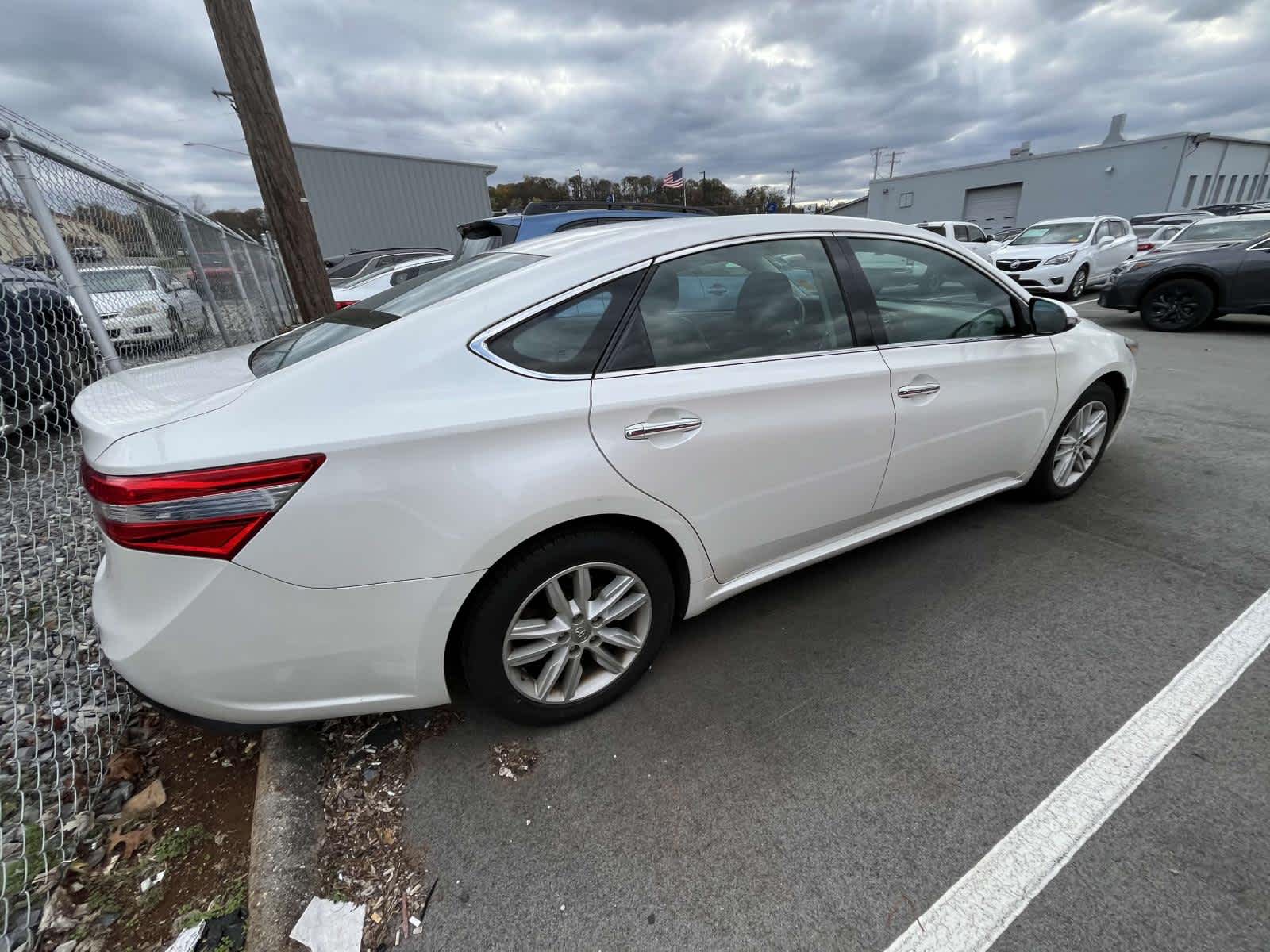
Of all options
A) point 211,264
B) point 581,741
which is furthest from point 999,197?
point 581,741

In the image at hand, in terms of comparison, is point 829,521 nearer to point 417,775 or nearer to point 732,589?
point 732,589

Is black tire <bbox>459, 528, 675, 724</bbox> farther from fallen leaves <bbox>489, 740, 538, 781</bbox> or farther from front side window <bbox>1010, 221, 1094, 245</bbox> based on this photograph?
front side window <bbox>1010, 221, 1094, 245</bbox>

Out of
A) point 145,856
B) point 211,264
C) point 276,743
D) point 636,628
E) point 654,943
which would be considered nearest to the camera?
point 654,943

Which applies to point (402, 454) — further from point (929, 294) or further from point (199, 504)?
point (929, 294)

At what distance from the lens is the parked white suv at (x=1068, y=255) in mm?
10906

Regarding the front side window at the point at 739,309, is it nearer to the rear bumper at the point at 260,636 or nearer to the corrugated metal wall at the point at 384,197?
the rear bumper at the point at 260,636

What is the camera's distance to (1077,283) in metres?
11.3

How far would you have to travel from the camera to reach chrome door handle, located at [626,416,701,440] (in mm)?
1805

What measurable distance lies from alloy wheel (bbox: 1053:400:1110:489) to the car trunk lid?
381 cm

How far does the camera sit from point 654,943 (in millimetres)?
1419

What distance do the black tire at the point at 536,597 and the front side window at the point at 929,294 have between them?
1.43 meters

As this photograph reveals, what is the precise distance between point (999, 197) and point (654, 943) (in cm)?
4258

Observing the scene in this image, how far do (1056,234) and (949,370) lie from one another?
12532 millimetres

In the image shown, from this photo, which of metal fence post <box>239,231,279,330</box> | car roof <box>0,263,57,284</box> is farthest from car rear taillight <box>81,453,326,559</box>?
metal fence post <box>239,231,279,330</box>
